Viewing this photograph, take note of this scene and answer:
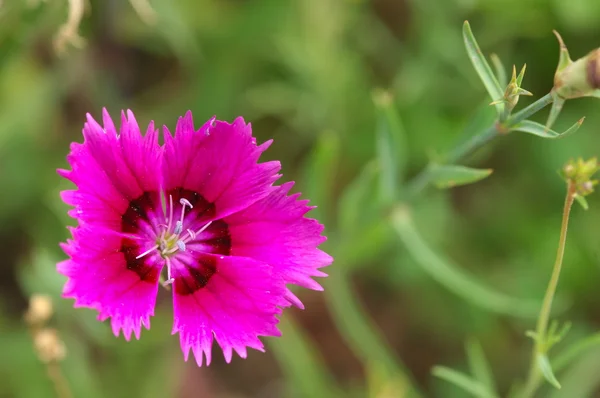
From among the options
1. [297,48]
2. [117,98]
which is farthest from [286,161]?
[117,98]

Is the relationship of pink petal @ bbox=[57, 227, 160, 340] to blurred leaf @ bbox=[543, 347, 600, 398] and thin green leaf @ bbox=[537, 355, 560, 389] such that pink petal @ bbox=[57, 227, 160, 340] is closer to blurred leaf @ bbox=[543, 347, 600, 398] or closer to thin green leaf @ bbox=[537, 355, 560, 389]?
thin green leaf @ bbox=[537, 355, 560, 389]

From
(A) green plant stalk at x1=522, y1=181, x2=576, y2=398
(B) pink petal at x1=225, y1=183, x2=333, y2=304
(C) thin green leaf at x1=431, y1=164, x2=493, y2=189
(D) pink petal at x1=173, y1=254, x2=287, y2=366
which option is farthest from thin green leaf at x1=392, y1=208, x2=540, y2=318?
(D) pink petal at x1=173, y1=254, x2=287, y2=366

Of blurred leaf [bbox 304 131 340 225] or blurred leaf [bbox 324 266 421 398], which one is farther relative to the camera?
blurred leaf [bbox 324 266 421 398]

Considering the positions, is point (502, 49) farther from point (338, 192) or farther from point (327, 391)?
point (327, 391)

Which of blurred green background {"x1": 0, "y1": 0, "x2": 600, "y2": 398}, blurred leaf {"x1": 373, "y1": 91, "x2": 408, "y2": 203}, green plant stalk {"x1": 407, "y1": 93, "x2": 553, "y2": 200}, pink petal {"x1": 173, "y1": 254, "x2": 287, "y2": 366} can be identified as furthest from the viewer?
blurred green background {"x1": 0, "y1": 0, "x2": 600, "y2": 398}

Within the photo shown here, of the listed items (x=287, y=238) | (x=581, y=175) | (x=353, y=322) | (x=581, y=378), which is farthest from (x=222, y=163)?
(x=581, y=378)
